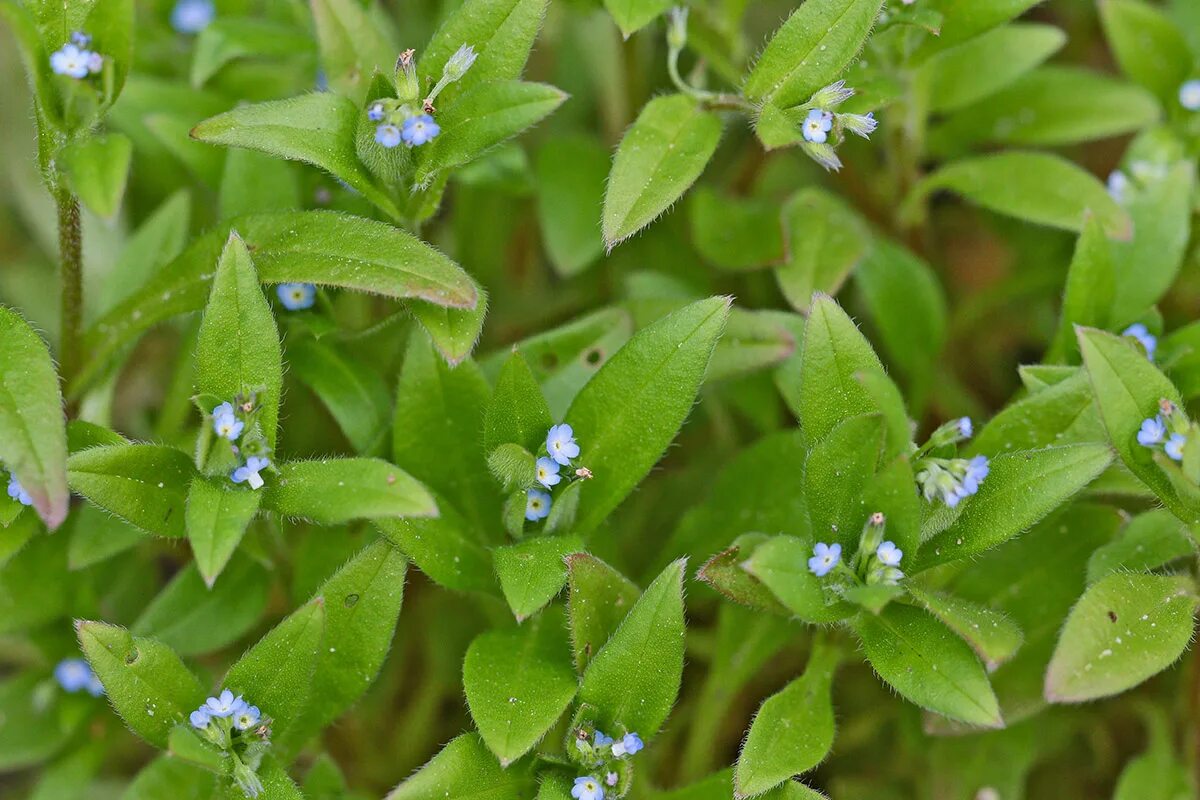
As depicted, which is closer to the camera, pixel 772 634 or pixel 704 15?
pixel 772 634

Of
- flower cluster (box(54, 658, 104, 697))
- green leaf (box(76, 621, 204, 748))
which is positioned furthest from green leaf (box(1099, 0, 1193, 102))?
flower cluster (box(54, 658, 104, 697))

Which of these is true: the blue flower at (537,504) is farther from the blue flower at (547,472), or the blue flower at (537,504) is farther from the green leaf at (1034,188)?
the green leaf at (1034,188)

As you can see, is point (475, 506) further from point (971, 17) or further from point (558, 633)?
point (971, 17)

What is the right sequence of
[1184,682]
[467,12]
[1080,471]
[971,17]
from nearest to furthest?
[1080,471]
[467,12]
[971,17]
[1184,682]

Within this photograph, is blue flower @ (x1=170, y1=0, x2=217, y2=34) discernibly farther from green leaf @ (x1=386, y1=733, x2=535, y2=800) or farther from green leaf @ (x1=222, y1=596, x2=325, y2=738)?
green leaf @ (x1=386, y1=733, x2=535, y2=800)

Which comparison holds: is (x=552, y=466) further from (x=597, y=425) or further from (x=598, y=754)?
(x=598, y=754)

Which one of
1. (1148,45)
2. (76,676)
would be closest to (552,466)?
(76,676)

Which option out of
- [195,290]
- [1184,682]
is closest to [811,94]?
[195,290]
